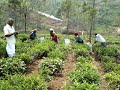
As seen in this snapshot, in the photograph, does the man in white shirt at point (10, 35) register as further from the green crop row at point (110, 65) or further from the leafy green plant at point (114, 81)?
the leafy green plant at point (114, 81)

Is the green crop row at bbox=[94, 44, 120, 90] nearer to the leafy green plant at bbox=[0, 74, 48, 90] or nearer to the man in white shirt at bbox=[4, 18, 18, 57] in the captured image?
the leafy green plant at bbox=[0, 74, 48, 90]

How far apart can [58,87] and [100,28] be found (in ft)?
198

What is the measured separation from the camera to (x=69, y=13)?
51.8m

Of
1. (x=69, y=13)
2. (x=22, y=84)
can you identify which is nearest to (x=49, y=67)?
(x=22, y=84)

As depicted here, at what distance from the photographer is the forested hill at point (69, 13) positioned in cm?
3322

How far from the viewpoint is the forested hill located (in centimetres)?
3322

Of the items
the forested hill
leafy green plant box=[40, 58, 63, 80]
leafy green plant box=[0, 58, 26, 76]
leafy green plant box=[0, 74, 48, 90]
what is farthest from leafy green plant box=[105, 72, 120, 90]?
the forested hill

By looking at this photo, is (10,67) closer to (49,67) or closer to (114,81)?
(49,67)

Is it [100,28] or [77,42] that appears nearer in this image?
[77,42]

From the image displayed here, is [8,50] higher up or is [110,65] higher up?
[8,50]

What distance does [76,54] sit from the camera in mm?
17062

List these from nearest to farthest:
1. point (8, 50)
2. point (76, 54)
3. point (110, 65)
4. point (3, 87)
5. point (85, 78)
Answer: point (3, 87) → point (85, 78) → point (8, 50) → point (110, 65) → point (76, 54)

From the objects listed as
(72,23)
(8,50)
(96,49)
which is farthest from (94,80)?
(72,23)

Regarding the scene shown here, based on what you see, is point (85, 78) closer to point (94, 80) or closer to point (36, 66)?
point (94, 80)
